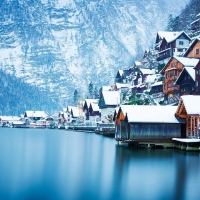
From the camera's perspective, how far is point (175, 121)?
41812 mm

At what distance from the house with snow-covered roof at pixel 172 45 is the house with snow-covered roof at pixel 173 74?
1250 cm

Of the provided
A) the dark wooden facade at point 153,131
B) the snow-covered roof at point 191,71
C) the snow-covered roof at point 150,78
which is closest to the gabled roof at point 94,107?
the snow-covered roof at point 150,78

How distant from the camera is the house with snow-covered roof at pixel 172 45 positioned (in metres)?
80.9

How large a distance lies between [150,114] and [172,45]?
43.4 m

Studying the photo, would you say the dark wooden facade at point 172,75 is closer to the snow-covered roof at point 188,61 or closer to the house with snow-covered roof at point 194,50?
the snow-covered roof at point 188,61

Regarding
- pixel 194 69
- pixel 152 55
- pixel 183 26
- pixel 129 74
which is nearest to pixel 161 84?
pixel 194 69

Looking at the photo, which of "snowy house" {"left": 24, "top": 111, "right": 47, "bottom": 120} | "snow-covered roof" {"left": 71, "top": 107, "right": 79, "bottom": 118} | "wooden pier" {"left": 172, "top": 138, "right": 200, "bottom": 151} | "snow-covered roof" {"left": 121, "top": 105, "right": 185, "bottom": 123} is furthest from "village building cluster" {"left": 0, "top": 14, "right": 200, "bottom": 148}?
"snowy house" {"left": 24, "top": 111, "right": 47, "bottom": 120}

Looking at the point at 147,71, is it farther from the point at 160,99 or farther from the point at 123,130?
the point at 123,130

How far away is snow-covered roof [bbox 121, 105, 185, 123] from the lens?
1642 inches

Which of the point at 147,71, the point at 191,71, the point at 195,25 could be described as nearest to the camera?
the point at 191,71

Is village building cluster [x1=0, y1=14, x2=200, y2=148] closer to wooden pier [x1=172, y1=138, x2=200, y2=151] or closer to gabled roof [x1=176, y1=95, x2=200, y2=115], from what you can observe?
gabled roof [x1=176, y1=95, x2=200, y2=115]

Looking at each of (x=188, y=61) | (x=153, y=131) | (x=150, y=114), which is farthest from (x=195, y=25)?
(x=153, y=131)

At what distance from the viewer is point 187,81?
201 ft

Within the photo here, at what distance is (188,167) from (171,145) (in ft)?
47.7
